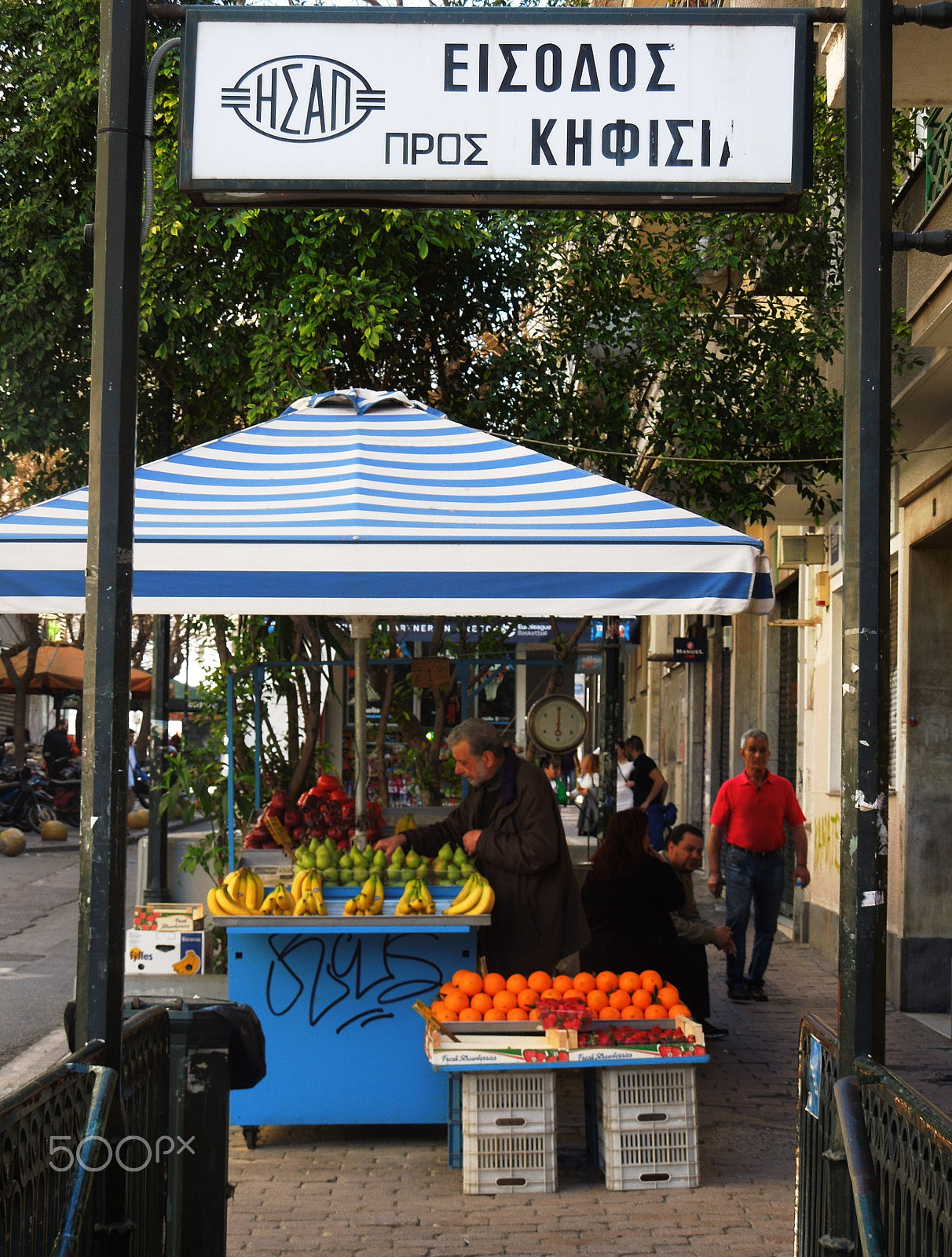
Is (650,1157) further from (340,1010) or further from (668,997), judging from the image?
(340,1010)

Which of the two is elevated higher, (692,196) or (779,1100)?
(692,196)

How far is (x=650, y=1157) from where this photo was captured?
5793mm

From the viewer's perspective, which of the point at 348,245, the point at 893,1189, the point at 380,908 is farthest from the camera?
the point at 348,245

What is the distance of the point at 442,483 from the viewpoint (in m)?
6.62

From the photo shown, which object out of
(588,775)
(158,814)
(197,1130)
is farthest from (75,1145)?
(588,775)

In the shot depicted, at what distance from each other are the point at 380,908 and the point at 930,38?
4.87 m

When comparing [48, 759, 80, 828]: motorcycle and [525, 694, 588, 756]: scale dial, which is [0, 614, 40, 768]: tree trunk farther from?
[525, 694, 588, 756]: scale dial

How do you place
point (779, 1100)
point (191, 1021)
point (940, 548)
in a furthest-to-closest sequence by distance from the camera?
point (940, 548)
point (779, 1100)
point (191, 1021)

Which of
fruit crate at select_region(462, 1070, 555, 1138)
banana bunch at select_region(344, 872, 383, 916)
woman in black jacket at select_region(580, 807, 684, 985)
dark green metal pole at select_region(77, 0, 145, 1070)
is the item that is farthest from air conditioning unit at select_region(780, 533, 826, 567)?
dark green metal pole at select_region(77, 0, 145, 1070)

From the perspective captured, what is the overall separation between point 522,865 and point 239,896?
4.35ft

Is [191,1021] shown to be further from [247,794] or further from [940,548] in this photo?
[940,548]

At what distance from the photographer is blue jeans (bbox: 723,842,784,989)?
10.1 metres

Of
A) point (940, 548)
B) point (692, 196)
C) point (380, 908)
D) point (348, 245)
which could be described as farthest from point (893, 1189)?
point (348, 245)

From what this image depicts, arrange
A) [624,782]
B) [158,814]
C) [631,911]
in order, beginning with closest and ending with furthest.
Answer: [631,911]
[158,814]
[624,782]
